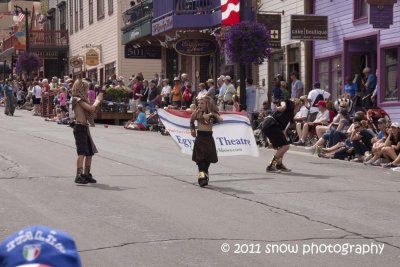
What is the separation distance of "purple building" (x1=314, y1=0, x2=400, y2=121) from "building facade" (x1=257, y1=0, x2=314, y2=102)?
420 millimetres

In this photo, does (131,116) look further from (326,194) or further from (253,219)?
(253,219)

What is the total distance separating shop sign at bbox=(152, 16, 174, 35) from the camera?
32500mm

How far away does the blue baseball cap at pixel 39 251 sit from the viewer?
1.98 m

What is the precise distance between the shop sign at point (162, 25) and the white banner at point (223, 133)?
16.5 metres

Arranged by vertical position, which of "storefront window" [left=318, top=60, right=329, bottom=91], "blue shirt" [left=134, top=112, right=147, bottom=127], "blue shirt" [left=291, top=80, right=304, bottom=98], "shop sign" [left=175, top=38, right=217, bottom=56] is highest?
"shop sign" [left=175, top=38, right=217, bottom=56]

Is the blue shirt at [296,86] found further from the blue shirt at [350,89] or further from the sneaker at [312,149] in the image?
the sneaker at [312,149]

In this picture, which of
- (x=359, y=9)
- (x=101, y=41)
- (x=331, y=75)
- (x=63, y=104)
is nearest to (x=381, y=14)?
(x=359, y=9)

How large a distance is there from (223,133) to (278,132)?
103cm

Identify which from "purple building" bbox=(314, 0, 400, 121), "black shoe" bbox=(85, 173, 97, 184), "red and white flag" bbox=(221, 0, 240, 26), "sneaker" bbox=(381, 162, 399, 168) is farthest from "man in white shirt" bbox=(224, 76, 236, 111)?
"black shoe" bbox=(85, 173, 97, 184)

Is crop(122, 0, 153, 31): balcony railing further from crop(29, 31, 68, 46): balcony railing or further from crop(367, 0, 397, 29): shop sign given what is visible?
crop(29, 31, 68, 46): balcony railing

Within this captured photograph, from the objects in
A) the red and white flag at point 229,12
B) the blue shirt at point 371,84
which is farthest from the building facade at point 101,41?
the blue shirt at point 371,84

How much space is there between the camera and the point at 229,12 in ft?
90.5

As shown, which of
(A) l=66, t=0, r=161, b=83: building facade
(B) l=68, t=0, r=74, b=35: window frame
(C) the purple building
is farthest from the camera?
(B) l=68, t=0, r=74, b=35: window frame

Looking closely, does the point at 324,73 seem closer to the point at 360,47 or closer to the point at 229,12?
the point at 360,47
